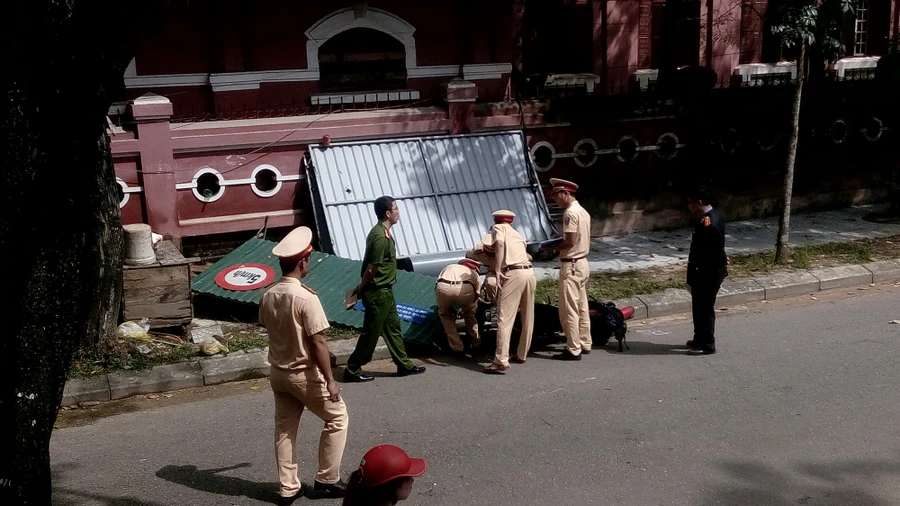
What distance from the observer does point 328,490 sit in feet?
19.7

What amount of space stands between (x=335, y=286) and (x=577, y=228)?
9.04 feet

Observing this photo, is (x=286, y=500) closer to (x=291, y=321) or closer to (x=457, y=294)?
(x=291, y=321)

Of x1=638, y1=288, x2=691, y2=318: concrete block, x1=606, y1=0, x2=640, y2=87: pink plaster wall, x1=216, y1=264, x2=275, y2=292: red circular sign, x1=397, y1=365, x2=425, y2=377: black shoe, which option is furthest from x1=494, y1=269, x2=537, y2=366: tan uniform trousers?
x1=606, y1=0, x2=640, y2=87: pink plaster wall

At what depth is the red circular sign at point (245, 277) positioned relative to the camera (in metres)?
10.0

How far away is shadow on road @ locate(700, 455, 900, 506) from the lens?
231 inches

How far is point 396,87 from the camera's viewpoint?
13.6 m

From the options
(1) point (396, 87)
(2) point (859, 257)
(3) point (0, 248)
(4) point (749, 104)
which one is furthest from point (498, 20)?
(3) point (0, 248)

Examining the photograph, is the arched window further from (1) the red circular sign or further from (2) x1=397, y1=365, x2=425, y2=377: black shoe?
(2) x1=397, y1=365, x2=425, y2=377: black shoe

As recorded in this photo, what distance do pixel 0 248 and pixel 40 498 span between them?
3.35ft

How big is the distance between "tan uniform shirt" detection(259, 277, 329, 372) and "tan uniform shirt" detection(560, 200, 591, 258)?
3482 millimetres

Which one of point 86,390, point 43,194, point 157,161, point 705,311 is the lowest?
point 86,390

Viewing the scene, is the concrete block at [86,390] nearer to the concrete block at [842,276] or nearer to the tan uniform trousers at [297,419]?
the tan uniform trousers at [297,419]

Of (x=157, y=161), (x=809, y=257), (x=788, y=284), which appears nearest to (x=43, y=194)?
(x=157, y=161)

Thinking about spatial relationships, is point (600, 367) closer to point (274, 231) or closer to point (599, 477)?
point (599, 477)
